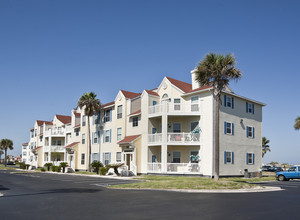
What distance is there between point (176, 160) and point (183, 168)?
2.51 meters

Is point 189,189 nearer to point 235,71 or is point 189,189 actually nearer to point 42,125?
point 235,71

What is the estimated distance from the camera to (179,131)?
36531mm

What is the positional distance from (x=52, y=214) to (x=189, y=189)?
1095 centimetres

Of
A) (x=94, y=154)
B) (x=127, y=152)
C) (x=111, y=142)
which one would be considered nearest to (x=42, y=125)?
(x=94, y=154)

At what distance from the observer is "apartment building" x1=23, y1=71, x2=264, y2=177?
34156 mm

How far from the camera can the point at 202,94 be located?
34.9 m

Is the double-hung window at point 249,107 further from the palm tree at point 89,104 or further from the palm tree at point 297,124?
the palm tree at point 89,104

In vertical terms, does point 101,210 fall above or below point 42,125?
below

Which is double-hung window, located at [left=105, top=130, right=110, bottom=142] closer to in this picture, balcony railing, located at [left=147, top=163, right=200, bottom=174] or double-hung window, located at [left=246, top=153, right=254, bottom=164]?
balcony railing, located at [left=147, top=163, right=200, bottom=174]

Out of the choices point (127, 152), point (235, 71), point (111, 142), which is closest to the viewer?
point (235, 71)

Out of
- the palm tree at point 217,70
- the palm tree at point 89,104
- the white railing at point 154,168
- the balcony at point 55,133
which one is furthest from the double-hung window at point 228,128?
the balcony at point 55,133

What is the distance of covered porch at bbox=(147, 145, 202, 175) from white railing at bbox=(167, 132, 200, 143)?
1.27 m

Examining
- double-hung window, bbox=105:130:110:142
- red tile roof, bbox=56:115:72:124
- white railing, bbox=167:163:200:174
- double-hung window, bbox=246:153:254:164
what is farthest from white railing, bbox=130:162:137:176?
red tile roof, bbox=56:115:72:124

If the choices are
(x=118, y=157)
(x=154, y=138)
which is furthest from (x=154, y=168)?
(x=118, y=157)
